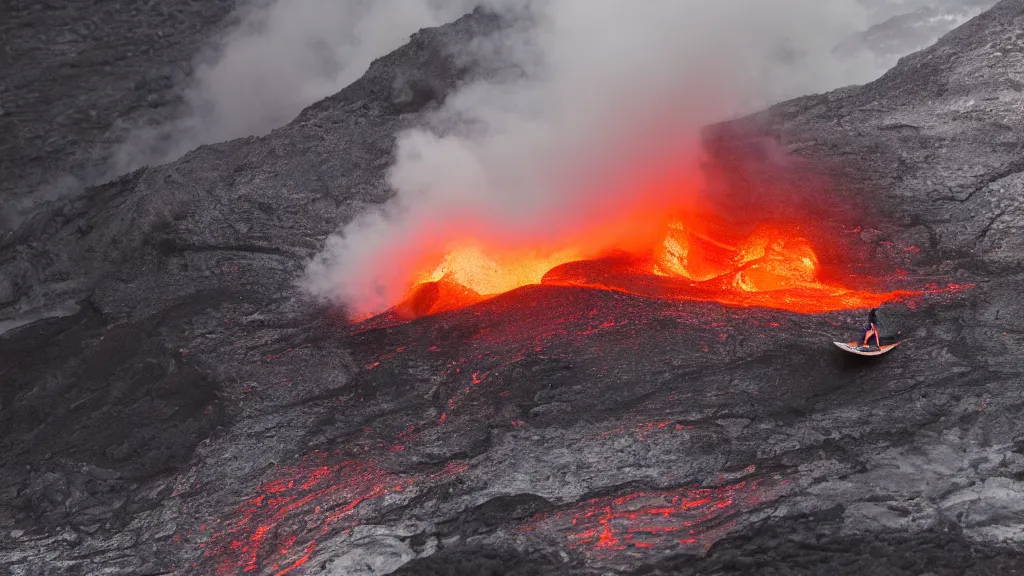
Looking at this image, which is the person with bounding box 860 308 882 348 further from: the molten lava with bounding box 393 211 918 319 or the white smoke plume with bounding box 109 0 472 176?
the white smoke plume with bounding box 109 0 472 176

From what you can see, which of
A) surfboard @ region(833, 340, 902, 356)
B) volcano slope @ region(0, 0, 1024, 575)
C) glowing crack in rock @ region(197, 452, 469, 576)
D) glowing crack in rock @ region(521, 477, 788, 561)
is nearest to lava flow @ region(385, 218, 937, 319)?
volcano slope @ region(0, 0, 1024, 575)

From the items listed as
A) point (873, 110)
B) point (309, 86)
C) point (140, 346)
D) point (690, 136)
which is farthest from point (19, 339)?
point (873, 110)

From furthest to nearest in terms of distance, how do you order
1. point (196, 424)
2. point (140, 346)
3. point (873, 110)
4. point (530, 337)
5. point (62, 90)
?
1. point (62, 90)
2. point (873, 110)
3. point (140, 346)
4. point (530, 337)
5. point (196, 424)

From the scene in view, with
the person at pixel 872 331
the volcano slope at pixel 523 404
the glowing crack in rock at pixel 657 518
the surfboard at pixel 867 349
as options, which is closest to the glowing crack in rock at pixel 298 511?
the volcano slope at pixel 523 404

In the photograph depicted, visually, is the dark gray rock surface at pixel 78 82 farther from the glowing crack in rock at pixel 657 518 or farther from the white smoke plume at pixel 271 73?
the glowing crack in rock at pixel 657 518

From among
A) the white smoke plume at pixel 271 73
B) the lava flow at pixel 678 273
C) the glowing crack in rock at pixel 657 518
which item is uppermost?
the white smoke plume at pixel 271 73

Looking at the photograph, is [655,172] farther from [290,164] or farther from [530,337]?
[290,164]
